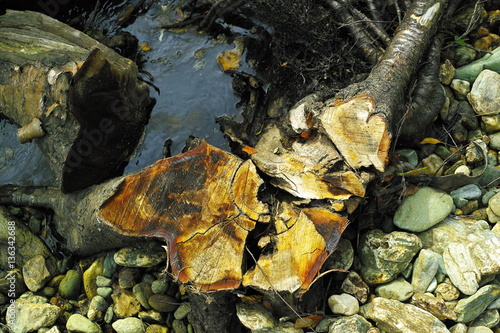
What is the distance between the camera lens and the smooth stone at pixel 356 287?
267 cm

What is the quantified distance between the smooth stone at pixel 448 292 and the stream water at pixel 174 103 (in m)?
1.66

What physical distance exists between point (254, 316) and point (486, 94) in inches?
87.1

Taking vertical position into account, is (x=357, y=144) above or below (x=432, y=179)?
above

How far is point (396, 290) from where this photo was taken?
8.84 ft

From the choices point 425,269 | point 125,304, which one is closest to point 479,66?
point 425,269

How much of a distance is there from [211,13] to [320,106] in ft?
5.53

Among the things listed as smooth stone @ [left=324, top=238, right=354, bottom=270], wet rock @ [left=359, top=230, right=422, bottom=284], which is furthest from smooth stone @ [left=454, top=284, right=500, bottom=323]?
smooth stone @ [left=324, top=238, right=354, bottom=270]

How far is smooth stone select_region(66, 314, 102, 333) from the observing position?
111 inches

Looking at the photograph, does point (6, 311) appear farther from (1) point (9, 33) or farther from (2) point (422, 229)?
(2) point (422, 229)

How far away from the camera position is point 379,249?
8.90 ft

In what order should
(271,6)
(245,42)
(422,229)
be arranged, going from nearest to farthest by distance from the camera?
(422,229) < (271,6) < (245,42)

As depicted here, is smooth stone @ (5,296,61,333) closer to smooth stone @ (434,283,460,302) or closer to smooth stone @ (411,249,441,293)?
smooth stone @ (411,249,441,293)

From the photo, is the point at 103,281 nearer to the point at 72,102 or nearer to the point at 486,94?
the point at 72,102

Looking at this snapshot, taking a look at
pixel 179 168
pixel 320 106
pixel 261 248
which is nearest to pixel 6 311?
pixel 179 168
